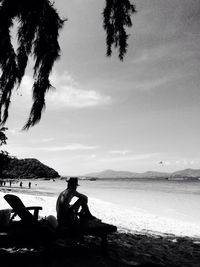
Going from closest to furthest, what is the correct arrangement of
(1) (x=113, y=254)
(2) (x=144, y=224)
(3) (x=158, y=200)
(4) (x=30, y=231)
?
(4) (x=30, y=231) → (1) (x=113, y=254) → (2) (x=144, y=224) → (3) (x=158, y=200)

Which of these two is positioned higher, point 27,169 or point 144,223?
point 27,169

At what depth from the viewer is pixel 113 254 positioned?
5.28 metres

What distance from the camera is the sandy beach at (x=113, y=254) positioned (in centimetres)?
451

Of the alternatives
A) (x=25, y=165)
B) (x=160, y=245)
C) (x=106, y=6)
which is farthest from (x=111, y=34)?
(x=25, y=165)

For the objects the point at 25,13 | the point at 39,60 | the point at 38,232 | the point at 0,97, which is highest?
the point at 25,13

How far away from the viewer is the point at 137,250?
5781mm

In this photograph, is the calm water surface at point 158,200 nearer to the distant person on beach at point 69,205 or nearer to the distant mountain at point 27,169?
the distant person on beach at point 69,205

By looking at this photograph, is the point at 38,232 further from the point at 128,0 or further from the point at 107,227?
the point at 128,0

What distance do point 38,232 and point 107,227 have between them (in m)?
1.15

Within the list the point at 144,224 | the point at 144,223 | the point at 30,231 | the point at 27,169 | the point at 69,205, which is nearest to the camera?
the point at 30,231

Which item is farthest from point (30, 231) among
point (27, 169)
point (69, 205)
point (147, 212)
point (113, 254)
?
point (27, 169)

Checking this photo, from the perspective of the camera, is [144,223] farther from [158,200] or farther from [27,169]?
[27,169]

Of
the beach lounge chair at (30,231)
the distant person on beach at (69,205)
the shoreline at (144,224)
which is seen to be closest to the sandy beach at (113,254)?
the beach lounge chair at (30,231)

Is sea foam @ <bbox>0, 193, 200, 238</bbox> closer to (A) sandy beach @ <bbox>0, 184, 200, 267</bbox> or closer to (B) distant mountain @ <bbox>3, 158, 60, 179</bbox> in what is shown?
(A) sandy beach @ <bbox>0, 184, 200, 267</bbox>
